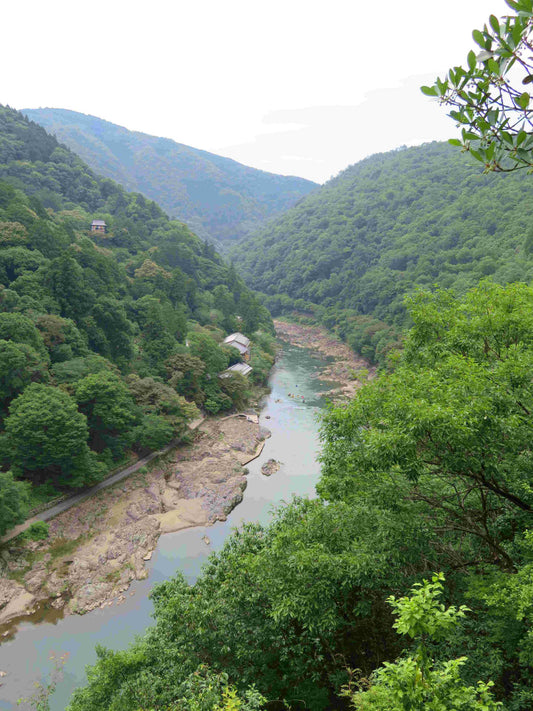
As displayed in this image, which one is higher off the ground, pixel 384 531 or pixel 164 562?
pixel 384 531

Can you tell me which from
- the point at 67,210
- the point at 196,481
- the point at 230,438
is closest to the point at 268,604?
the point at 196,481

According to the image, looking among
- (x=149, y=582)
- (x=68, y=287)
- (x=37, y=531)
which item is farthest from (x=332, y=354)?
(x=37, y=531)

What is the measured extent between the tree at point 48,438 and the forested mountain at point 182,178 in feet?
368

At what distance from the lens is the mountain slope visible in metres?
49.4

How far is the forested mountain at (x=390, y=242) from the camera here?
157ft

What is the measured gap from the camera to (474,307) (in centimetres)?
923

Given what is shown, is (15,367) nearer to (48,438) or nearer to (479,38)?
(48,438)

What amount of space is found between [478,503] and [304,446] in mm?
20999

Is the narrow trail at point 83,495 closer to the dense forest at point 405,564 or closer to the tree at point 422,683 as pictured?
the dense forest at point 405,564

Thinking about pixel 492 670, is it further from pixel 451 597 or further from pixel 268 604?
pixel 268 604

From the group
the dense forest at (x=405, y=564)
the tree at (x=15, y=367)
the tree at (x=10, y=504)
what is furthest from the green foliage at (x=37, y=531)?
the dense forest at (x=405, y=564)

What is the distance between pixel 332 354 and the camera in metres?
50.4

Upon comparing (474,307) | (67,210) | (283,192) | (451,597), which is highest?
(283,192)

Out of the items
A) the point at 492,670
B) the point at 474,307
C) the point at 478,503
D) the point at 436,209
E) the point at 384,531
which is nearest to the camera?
the point at 492,670
